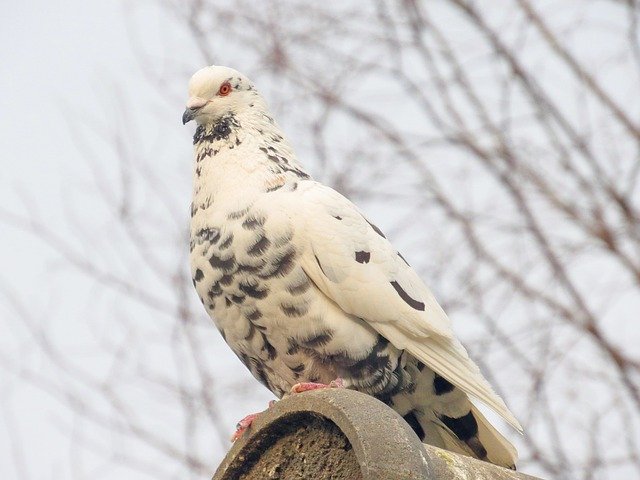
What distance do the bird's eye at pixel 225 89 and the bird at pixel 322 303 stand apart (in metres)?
0.47

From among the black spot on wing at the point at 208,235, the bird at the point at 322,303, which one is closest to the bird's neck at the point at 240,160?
the bird at the point at 322,303

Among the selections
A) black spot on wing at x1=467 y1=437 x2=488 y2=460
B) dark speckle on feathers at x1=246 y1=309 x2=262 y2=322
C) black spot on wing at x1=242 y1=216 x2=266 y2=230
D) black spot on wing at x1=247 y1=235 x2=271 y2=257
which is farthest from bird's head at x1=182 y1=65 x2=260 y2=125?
black spot on wing at x1=467 y1=437 x2=488 y2=460

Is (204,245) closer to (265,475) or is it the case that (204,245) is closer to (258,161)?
(258,161)

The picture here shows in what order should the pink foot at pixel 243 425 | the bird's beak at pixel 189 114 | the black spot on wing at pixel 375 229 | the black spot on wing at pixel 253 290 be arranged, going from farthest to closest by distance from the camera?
the bird's beak at pixel 189 114
the black spot on wing at pixel 375 229
the black spot on wing at pixel 253 290
the pink foot at pixel 243 425

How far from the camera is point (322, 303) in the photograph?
4.56m

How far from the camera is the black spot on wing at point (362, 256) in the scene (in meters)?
4.68

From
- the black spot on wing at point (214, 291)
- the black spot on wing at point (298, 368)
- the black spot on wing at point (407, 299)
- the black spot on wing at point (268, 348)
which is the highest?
the black spot on wing at point (214, 291)

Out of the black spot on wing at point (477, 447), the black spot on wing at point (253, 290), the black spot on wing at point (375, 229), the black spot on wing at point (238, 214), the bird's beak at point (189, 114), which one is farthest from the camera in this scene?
the bird's beak at point (189, 114)

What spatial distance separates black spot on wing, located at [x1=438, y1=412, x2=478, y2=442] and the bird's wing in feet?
0.62

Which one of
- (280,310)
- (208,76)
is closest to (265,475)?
(280,310)

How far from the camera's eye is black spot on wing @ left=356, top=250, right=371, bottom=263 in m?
4.68

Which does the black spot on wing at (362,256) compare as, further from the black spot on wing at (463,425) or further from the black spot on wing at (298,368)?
the black spot on wing at (463,425)

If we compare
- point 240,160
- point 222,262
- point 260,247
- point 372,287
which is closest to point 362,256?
point 372,287

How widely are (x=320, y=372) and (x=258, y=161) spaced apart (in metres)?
0.89
